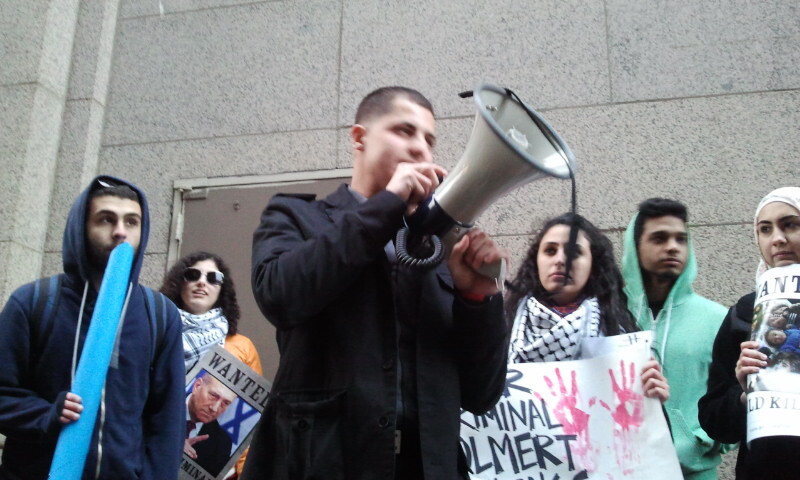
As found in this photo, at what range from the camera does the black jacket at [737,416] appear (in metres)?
2.79

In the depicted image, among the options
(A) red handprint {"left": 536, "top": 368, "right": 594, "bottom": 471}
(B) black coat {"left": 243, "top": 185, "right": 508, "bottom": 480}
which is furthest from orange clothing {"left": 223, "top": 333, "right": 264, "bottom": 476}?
(B) black coat {"left": 243, "top": 185, "right": 508, "bottom": 480}

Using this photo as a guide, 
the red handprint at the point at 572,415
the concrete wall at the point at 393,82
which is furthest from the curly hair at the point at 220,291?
the red handprint at the point at 572,415

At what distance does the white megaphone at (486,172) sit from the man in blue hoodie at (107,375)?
1.44 m

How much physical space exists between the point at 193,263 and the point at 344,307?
2.92 metres

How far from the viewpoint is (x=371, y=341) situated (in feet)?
6.64

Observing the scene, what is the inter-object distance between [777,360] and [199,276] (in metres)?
3.02

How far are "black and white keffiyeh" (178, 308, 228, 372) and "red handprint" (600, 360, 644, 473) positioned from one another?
1.96m

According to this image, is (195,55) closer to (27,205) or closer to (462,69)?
(27,205)

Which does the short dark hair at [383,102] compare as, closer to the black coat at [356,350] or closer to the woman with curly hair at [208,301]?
the black coat at [356,350]

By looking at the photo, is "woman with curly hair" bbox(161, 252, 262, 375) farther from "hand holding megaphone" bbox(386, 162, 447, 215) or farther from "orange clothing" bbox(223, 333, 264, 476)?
"hand holding megaphone" bbox(386, 162, 447, 215)

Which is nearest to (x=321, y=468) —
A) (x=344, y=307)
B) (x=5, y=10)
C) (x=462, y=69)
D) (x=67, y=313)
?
(x=344, y=307)

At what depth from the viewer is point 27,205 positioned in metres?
5.82

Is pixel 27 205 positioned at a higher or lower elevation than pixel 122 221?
higher

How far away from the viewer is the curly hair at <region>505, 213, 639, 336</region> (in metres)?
3.59
